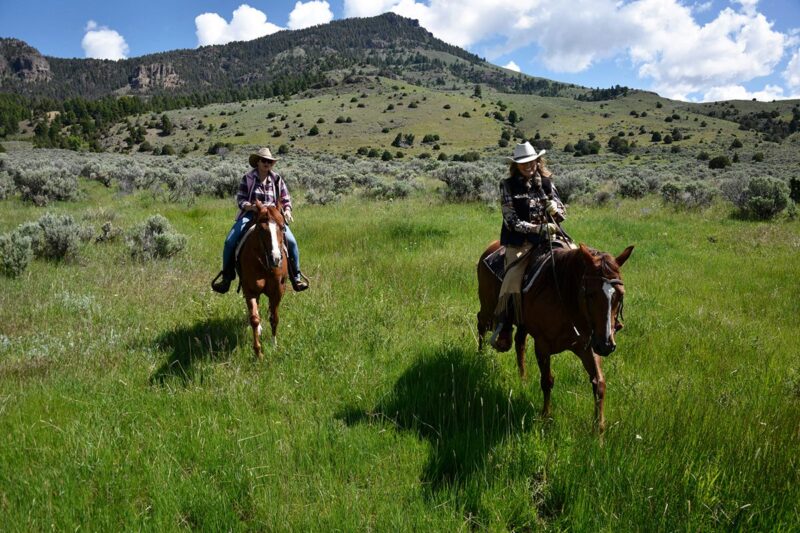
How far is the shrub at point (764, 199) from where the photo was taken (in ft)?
48.2

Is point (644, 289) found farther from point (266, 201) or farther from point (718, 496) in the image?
point (266, 201)

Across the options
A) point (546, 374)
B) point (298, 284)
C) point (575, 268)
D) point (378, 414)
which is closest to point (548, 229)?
point (575, 268)

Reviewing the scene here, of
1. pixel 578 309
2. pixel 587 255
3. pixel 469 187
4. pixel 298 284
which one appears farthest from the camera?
pixel 469 187

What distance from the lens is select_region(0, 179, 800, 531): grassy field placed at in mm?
2963

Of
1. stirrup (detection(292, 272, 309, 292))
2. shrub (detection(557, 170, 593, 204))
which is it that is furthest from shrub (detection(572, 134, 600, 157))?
stirrup (detection(292, 272, 309, 292))

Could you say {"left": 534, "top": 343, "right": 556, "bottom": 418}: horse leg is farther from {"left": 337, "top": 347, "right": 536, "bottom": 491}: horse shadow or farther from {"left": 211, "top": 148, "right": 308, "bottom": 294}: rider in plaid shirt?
{"left": 211, "top": 148, "right": 308, "bottom": 294}: rider in plaid shirt

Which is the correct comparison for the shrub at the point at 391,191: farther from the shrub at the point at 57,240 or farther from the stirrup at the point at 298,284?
the stirrup at the point at 298,284

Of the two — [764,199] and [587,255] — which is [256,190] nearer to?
[587,255]

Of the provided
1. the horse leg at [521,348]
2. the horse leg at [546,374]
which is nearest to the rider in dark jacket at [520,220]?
the horse leg at [521,348]

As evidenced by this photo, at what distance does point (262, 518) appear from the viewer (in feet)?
9.68

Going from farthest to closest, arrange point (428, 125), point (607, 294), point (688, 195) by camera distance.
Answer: point (428, 125)
point (688, 195)
point (607, 294)

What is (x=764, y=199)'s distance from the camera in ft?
48.1

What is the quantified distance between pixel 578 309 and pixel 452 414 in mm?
1505

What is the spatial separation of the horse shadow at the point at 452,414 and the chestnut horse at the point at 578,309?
0.53 meters
